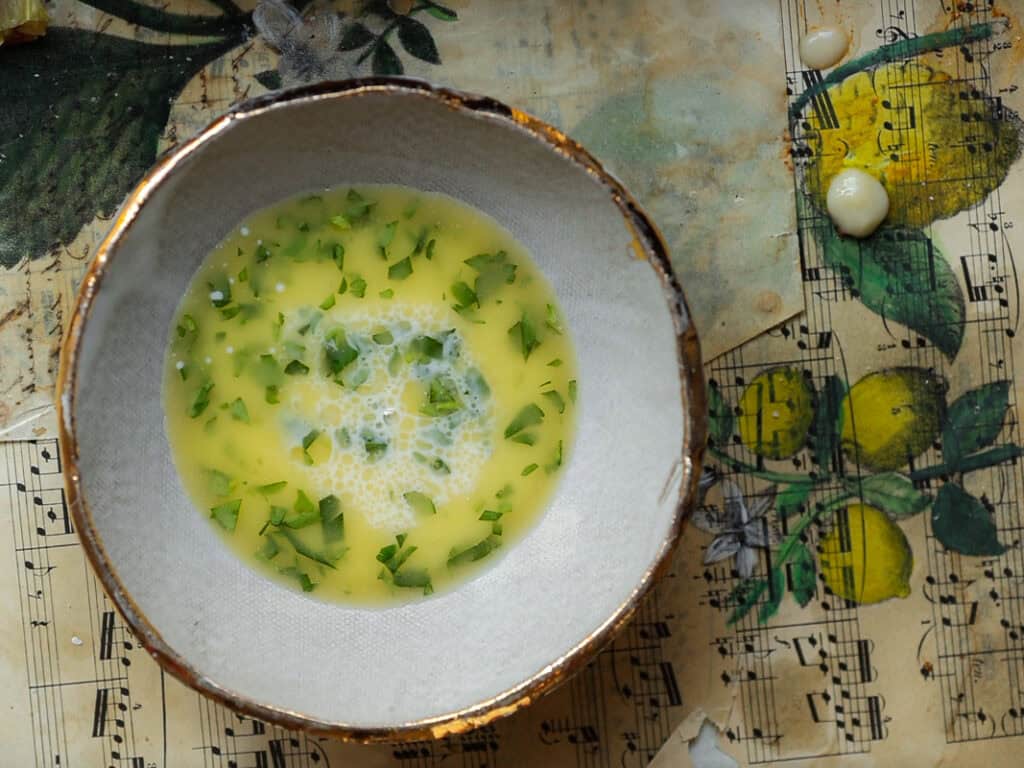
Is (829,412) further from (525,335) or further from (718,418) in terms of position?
(525,335)

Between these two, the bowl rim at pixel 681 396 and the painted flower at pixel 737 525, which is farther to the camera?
the painted flower at pixel 737 525

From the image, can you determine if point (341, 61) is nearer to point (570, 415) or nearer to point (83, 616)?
point (570, 415)

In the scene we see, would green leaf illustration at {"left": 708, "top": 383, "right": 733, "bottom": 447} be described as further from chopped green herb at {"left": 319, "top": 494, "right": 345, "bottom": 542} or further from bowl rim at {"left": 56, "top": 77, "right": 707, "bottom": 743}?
chopped green herb at {"left": 319, "top": 494, "right": 345, "bottom": 542}

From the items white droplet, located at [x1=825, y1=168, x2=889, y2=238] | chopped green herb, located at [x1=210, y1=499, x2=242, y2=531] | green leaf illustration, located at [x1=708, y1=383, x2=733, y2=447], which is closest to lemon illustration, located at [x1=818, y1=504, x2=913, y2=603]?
green leaf illustration, located at [x1=708, y1=383, x2=733, y2=447]

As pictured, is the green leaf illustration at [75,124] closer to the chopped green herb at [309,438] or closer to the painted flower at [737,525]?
the chopped green herb at [309,438]

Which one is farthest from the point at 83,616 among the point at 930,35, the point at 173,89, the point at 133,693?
the point at 930,35

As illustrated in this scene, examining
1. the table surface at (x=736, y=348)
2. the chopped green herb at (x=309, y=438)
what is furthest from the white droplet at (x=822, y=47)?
the chopped green herb at (x=309, y=438)

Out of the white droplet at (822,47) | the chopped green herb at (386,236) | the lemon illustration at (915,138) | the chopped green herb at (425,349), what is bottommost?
the chopped green herb at (425,349)

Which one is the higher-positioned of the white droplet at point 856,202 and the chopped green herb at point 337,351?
the white droplet at point 856,202
